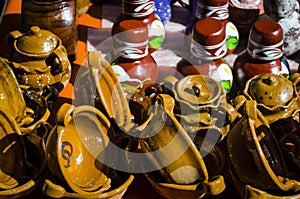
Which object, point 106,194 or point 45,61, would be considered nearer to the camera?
point 106,194

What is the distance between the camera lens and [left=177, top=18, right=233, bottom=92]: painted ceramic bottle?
48.7 inches

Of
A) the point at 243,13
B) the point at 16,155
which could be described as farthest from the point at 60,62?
the point at 243,13

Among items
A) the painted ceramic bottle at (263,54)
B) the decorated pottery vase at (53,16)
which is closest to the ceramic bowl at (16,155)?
the decorated pottery vase at (53,16)

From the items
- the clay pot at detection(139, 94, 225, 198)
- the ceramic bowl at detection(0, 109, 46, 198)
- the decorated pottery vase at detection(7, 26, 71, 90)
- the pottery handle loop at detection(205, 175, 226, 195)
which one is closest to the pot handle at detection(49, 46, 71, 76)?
Result: the decorated pottery vase at detection(7, 26, 71, 90)

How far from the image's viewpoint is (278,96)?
113 centimetres

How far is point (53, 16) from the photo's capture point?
53.1 inches

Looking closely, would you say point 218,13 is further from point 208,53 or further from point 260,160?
point 260,160

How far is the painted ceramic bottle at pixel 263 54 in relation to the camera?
1.24 m

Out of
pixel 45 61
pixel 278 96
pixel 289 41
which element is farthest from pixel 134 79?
pixel 289 41

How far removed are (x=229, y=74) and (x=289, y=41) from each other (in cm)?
28

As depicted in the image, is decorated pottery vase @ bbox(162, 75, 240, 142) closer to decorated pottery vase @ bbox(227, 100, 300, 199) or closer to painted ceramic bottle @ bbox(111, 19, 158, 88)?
decorated pottery vase @ bbox(227, 100, 300, 199)

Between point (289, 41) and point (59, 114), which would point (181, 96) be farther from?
point (289, 41)

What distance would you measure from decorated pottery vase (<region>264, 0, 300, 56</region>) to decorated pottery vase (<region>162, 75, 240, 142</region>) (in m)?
0.47

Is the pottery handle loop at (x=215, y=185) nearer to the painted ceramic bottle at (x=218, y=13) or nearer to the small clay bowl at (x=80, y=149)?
the small clay bowl at (x=80, y=149)
